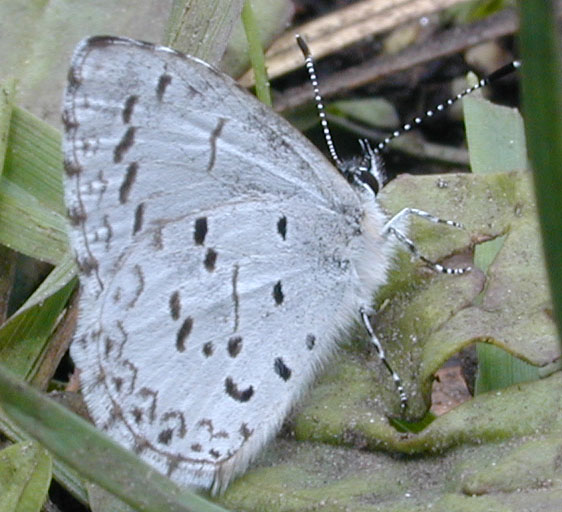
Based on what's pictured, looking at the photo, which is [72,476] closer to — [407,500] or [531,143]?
[407,500]

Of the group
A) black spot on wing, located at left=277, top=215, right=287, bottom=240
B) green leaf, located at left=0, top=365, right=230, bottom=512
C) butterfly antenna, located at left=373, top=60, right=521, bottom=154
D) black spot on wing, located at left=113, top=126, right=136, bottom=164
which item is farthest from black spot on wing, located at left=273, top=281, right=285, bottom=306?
green leaf, located at left=0, top=365, right=230, bottom=512

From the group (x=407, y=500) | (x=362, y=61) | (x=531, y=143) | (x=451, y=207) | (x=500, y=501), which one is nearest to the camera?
(x=531, y=143)

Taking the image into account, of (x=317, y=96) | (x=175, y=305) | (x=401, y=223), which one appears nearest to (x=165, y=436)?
(x=175, y=305)

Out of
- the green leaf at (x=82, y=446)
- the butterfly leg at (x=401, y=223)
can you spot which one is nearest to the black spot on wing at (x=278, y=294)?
the butterfly leg at (x=401, y=223)

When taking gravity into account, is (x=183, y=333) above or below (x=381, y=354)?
above

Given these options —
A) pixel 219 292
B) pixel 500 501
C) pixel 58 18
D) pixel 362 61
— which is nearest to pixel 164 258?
pixel 219 292

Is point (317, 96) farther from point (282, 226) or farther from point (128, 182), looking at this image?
point (128, 182)
